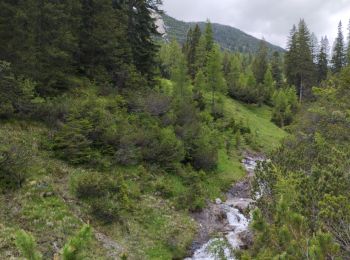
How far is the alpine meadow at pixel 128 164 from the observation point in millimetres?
9812

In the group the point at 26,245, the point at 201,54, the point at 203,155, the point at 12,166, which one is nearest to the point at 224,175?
the point at 203,155

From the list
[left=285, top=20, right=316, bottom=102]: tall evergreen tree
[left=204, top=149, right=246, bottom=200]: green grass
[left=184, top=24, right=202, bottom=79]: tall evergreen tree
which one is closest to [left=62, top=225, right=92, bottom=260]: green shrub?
[left=204, top=149, right=246, bottom=200]: green grass

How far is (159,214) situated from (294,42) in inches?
2128

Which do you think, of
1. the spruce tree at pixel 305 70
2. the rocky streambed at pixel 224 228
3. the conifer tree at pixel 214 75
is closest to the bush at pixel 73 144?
the rocky streambed at pixel 224 228

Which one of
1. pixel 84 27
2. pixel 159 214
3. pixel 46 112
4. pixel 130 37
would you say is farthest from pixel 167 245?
pixel 130 37

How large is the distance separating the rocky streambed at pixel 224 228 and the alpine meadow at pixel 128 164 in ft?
0.26

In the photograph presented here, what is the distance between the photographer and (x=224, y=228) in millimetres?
18750

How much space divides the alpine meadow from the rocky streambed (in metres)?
0.08

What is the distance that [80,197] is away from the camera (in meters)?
15.8

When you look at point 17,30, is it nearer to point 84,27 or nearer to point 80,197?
point 84,27

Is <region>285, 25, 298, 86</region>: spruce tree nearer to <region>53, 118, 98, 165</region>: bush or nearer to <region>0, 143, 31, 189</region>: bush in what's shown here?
<region>53, 118, 98, 165</region>: bush

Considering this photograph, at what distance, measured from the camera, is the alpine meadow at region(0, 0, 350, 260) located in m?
9.81

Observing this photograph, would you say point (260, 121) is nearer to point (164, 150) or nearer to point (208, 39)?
point (208, 39)

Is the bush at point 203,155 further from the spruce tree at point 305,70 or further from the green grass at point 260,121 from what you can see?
the spruce tree at point 305,70
